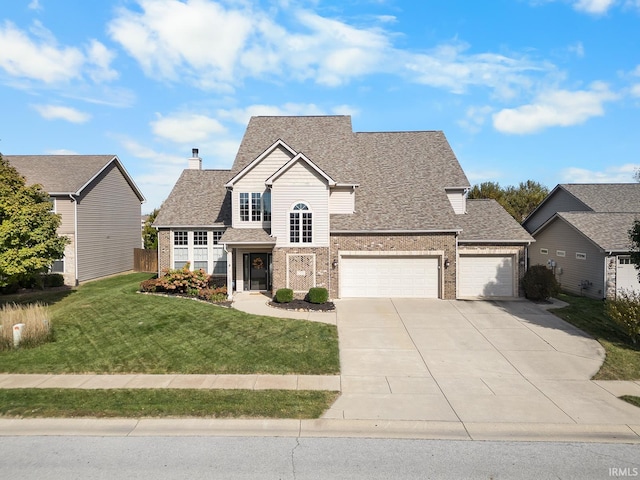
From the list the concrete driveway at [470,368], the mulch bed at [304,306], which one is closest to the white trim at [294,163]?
the mulch bed at [304,306]

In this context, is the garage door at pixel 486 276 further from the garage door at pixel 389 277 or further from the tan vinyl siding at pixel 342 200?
the tan vinyl siding at pixel 342 200

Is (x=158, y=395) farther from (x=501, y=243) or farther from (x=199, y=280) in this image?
(x=501, y=243)

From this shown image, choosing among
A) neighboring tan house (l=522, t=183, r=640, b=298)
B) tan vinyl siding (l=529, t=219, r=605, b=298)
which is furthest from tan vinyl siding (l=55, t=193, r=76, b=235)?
tan vinyl siding (l=529, t=219, r=605, b=298)

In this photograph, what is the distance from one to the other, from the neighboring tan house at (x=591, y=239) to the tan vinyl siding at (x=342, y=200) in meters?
13.4

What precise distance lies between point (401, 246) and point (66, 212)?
2107 centimetres

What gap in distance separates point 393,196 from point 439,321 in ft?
28.3

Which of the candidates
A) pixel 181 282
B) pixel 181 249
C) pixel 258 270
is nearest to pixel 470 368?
pixel 258 270

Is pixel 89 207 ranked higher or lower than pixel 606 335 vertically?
higher

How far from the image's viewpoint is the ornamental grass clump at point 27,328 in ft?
43.0

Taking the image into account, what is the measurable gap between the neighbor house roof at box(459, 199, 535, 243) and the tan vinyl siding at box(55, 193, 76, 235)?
2373 cm

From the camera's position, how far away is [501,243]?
20828 mm

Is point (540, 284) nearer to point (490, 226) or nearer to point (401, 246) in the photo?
point (490, 226)

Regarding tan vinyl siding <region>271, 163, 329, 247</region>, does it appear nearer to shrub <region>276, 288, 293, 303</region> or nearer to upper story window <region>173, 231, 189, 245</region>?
shrub <region>276, 288, 293, 303</region>

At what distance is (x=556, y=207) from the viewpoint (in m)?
31.8
